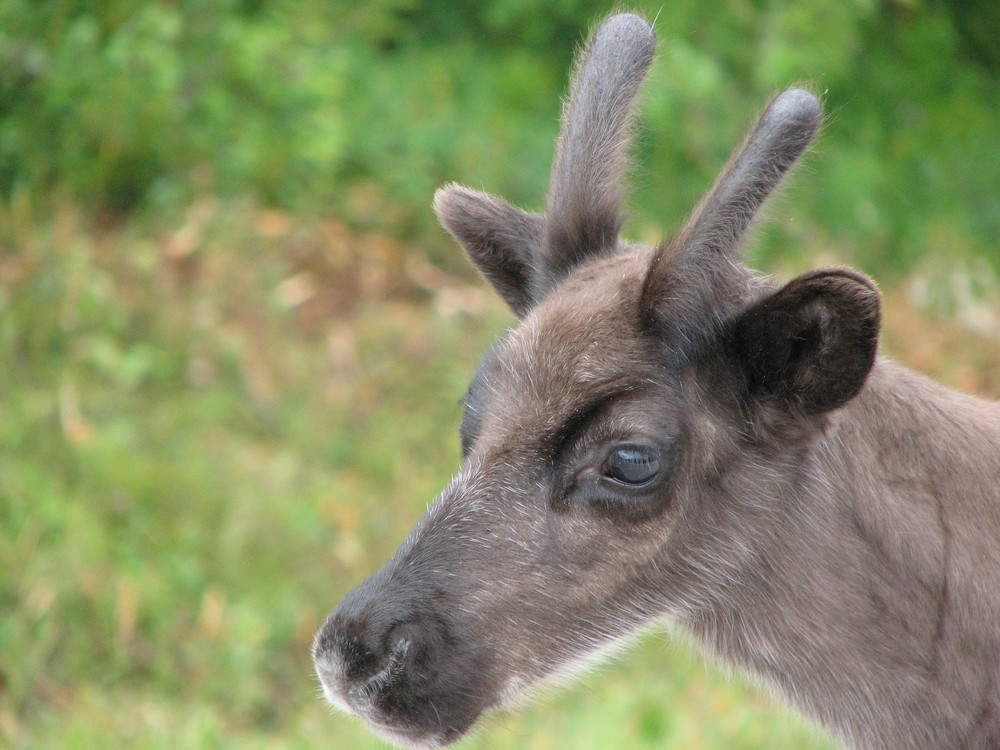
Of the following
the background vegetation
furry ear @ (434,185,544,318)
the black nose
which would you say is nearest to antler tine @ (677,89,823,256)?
furry ear @ (434,185,544,318)

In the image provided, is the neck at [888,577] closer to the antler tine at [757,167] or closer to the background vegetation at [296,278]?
the antler tine at [757,167]

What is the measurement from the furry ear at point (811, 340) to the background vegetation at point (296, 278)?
2.31 metres

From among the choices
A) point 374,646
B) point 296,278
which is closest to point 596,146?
point 374,646

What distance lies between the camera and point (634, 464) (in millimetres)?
2957

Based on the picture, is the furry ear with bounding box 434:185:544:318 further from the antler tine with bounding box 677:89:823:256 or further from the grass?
the grass

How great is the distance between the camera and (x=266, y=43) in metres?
7.79

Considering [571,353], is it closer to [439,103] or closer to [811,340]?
[811,340]

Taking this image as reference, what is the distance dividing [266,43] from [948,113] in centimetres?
495

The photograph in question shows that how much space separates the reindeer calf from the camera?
294cm

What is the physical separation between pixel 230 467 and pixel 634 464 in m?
3.96

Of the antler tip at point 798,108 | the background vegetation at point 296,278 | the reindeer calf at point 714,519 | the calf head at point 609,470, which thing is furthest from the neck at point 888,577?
the background vegetation at point 296,278

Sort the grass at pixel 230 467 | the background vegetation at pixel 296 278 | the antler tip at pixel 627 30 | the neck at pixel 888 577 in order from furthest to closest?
the background vegetation at pixel 296 278 → the grass at pixel 230 467 → the antler tip at pixel 627 30 → the neck at pixel 888 577

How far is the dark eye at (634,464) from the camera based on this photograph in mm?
2955

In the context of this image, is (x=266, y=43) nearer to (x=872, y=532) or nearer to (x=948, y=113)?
(x=948, y=113)
